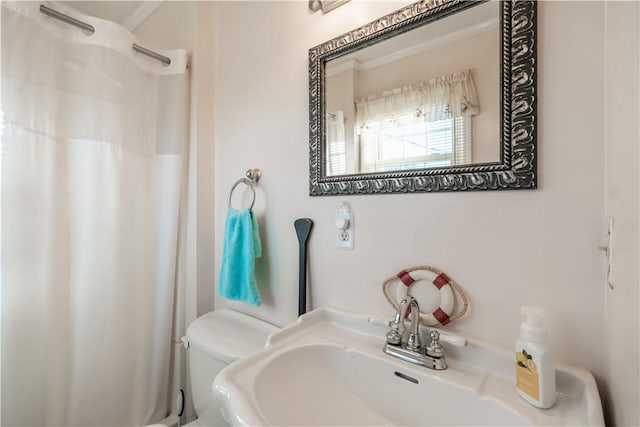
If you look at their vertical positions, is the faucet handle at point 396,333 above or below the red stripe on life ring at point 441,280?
below

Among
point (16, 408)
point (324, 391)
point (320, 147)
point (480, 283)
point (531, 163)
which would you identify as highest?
point (320, 147)

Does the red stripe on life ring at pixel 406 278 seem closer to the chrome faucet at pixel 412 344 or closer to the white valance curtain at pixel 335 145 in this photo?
the chrome faucet at pixel 412 344

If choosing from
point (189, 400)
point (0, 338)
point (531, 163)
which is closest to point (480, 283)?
point (531, 163)

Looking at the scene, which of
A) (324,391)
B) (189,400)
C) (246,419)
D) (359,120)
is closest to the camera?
(246,419)

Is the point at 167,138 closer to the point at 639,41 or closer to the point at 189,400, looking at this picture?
the point at 189,400

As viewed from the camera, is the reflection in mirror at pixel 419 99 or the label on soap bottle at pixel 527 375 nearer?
the label on soap bottle at pixel 527 375

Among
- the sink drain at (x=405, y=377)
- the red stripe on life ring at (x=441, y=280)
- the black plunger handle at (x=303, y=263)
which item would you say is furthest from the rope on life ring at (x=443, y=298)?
the black plunger handle at (x=303, y=263)

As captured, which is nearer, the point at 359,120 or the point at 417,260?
the point at 417,260

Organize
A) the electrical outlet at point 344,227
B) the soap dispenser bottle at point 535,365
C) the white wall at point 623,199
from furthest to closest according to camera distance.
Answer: the electrical outlet at point 344,227 → the soap dispenser bottle at point 535,365 → the white wall at point 623,199

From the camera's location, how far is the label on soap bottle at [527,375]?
548mm

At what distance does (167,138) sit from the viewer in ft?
4.39

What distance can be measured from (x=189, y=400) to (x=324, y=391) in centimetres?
92

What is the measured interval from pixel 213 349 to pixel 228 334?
0.34 feet

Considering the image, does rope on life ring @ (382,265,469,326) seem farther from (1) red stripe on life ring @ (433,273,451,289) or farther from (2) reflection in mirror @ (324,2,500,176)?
(2) reflection in mirror @ (324,2,500,176)
